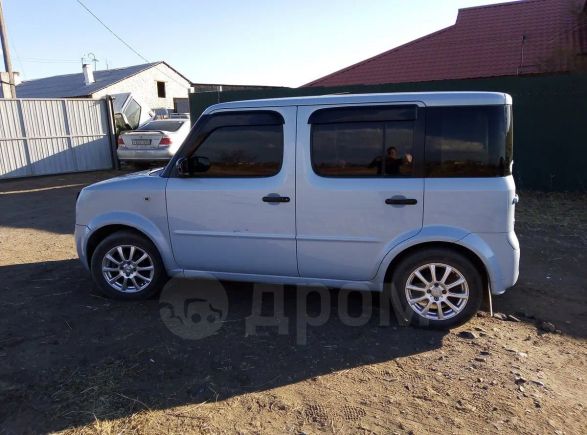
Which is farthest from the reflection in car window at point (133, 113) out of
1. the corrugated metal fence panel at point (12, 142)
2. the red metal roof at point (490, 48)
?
the red metal roof at point (490, 48)

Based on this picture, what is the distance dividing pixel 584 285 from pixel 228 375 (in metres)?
3.97

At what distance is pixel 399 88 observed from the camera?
10156mm

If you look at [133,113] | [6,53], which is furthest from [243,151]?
[133,113]

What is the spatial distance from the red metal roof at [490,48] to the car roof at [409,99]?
1200 cm

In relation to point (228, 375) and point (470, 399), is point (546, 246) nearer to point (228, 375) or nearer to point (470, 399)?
point (470, 399)

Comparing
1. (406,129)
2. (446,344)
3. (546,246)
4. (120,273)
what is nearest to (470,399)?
(446,344)

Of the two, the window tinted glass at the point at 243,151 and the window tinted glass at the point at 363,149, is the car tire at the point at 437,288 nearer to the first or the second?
the window tinted glass at the point at 363,149

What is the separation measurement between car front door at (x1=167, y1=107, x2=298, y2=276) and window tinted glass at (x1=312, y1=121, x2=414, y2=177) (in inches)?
10.6

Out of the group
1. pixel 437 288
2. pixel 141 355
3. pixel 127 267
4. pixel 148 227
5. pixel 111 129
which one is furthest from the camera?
pixel 111 129

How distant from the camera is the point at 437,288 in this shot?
152 inches

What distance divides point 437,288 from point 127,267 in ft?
9.70

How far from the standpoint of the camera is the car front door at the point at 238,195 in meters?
3.97

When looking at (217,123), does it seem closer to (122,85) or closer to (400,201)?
(400,201)

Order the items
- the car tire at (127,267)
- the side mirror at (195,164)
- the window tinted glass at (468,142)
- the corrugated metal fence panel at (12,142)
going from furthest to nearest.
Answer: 1. the corrugated metal fence panel at (12,142)
2. the car tire at (127,267)
3. the side mirror at (195,164)
4. the window tinted glass at (468,142)
